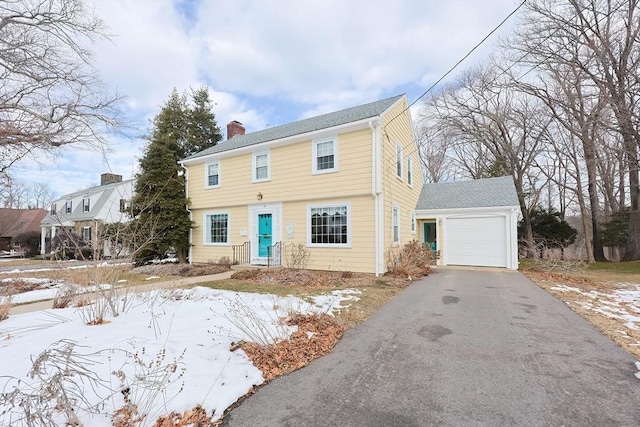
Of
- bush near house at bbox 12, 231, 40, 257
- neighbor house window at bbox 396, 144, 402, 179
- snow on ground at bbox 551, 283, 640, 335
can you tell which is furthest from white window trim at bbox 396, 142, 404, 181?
bush near house at bbox 12, 231, 40, 257

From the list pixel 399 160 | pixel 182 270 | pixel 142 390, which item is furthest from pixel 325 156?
pixel 142 390

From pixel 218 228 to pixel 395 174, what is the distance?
8.72 m

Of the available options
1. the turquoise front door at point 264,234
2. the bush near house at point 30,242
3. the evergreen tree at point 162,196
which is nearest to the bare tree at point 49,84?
the evergreen tree at point 162,196

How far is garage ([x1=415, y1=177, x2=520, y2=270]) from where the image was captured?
13.3 meters

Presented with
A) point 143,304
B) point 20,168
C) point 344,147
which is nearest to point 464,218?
point 344,147

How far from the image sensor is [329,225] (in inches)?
462

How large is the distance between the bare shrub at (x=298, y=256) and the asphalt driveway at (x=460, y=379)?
603cm

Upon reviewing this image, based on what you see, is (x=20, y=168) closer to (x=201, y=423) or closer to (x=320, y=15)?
(x=320, y=15)

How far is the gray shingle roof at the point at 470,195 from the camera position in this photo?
13875 mm

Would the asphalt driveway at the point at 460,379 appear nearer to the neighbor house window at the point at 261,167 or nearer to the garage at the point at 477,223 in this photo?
the garage at the point at 477,223

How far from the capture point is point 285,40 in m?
10.7

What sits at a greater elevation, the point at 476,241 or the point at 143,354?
the point at 476,241

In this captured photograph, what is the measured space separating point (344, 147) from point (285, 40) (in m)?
4.24

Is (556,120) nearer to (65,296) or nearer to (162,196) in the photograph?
(162,196)
